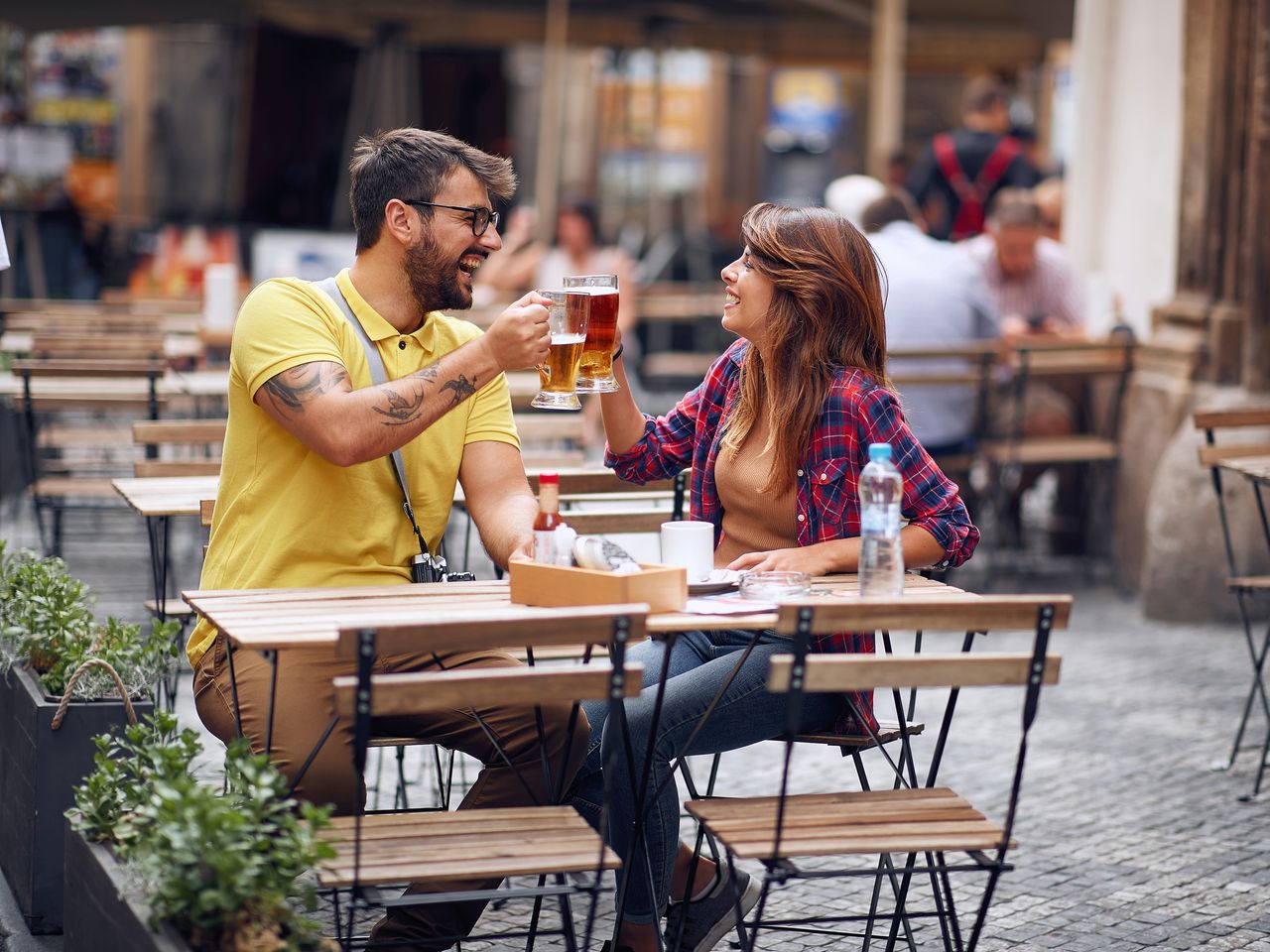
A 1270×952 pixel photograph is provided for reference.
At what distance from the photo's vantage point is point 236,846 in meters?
2.84

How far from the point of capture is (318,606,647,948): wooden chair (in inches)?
110

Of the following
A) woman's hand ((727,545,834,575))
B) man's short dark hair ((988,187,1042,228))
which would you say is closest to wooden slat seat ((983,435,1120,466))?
man's short dark hair ((988,187,1042,228))

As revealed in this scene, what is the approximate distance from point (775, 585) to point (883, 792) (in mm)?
447

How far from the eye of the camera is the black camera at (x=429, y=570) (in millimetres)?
3785

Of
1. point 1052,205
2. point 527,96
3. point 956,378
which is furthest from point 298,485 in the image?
point 527,96

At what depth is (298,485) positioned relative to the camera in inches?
146

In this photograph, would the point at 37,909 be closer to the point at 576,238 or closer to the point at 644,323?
the point at 576,238

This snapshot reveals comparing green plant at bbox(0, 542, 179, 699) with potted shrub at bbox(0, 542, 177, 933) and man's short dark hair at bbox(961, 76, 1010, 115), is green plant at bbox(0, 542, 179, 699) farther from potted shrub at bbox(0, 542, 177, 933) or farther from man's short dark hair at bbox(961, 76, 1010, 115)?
man's short dark hair at bbox(961, 76, 1010, 115)

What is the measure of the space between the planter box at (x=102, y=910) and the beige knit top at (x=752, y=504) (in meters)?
1.48

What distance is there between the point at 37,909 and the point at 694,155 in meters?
24.8

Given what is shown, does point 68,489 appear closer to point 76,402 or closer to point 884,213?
point 76,402

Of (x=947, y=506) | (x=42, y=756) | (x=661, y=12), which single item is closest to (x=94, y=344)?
(x=42, y=756)

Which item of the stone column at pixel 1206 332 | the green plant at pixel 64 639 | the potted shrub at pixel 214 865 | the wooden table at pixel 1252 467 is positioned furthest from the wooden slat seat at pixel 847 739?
the stone column at pixel 1206 332

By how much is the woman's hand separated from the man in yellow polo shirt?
1.58 ft
